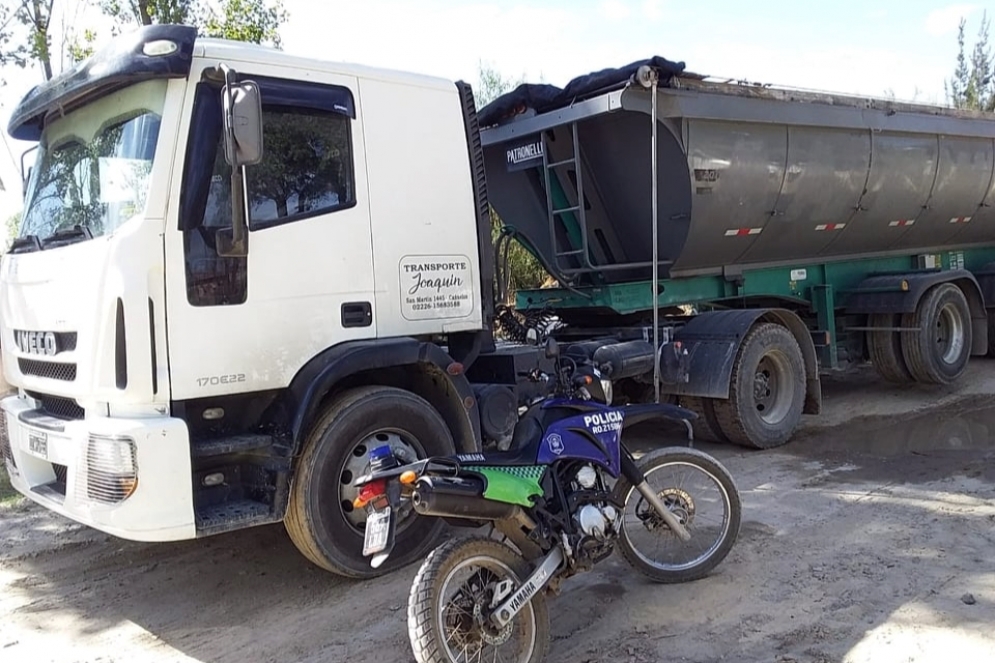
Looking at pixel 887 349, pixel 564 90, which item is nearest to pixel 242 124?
pixel 564 90

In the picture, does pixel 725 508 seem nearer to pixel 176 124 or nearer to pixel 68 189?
pixel 176 124

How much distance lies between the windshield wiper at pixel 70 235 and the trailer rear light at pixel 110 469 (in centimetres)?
99

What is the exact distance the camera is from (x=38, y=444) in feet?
13.8

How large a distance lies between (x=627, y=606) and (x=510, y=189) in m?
4.56

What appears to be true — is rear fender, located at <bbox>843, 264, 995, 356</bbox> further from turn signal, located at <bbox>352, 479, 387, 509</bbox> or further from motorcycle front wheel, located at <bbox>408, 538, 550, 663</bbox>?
turn signal, located at <bbox>352, 479, 387, 509</bbox>

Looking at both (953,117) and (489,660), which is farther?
(953,117)

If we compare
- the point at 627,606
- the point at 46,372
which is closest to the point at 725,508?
the point at 627,606

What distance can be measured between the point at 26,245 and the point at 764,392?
18.9 feet

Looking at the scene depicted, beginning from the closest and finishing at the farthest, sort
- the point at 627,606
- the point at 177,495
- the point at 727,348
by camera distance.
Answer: the point at 177,495 → the point at 627,606 → the point at 727,348

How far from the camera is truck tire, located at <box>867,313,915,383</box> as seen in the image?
29.5ft

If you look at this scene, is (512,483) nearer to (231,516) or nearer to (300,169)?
(231,516)

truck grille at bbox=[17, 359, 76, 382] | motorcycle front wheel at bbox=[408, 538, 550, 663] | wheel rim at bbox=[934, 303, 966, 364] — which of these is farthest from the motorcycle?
wheel rim at bbox=[934, 303, 966, 364]

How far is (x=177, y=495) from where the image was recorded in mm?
3707

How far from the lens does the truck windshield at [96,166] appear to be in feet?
12.8
